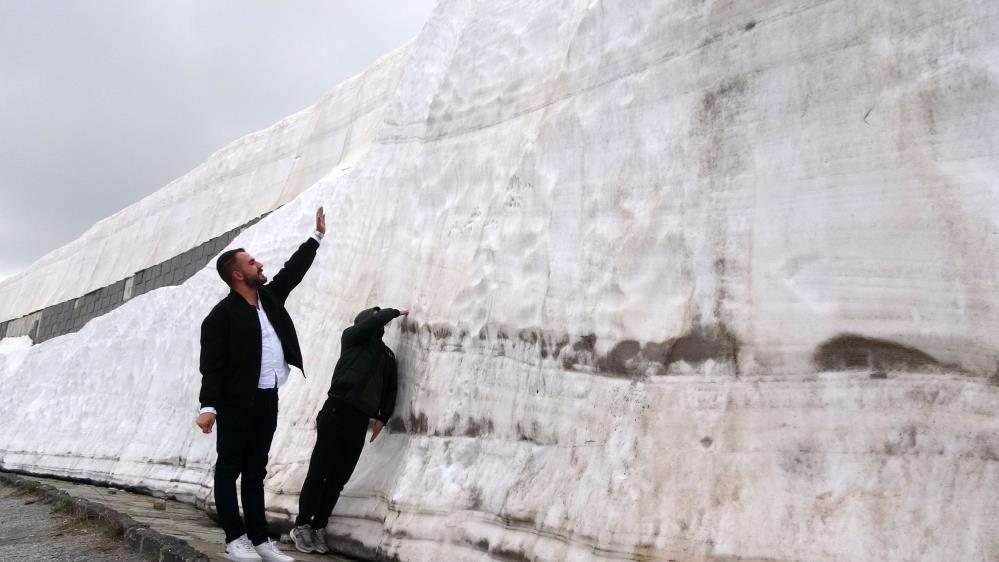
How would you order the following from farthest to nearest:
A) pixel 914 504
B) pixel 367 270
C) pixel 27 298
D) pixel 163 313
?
pixel 27 298
pixel 163 313
pixel 367 270
pixel 914 504

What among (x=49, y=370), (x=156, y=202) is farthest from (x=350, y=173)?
(x=156, y=202)

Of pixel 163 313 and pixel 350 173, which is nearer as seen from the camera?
pixel 350 173

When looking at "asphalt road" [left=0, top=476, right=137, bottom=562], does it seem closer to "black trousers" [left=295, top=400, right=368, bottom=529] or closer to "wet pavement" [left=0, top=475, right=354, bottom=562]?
"wet pavement" [left=0, top=475, right=354, bottom=562]

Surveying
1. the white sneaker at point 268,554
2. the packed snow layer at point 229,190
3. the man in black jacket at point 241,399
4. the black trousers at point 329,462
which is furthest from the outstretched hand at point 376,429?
the packed snow layer at point 229,190

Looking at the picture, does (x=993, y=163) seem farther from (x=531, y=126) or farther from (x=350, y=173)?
(x=350, y=173)

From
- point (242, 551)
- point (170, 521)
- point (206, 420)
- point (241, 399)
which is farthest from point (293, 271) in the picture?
point (170, 521)

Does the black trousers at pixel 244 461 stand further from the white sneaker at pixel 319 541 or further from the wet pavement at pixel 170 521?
the white sneaker at pixel 319 541

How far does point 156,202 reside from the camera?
15750 mm

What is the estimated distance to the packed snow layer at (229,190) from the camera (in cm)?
1015

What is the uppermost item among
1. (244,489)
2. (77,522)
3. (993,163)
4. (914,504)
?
(993,163)

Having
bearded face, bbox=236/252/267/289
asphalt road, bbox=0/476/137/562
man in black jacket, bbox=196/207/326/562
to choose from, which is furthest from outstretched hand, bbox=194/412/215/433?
asphalt road, bbox=0/476/137/562

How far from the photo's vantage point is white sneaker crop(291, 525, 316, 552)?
410 centimetres

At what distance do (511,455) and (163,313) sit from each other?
6358 mm

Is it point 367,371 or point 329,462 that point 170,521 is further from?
point 367,371
